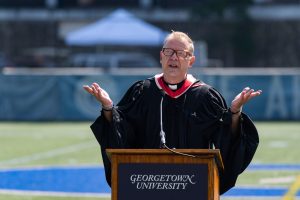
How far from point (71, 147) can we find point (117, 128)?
479 inches

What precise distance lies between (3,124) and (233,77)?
20.3 ft

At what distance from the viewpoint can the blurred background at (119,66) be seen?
18.3 metres

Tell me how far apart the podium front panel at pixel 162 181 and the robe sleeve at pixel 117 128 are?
73 cm

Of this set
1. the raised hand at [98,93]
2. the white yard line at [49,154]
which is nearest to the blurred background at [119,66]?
the white yard line at [49,154]

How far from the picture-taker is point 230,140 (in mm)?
7402

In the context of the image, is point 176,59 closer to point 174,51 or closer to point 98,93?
point 174,51

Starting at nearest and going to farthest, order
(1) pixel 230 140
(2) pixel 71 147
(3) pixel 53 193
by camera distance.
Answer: (1) pixel 230 140 → (3) pixel 53 193 → (2) pixel 71 147

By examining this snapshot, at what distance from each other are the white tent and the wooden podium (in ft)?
87.7

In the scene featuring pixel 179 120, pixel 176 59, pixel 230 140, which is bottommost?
pixel 230 140

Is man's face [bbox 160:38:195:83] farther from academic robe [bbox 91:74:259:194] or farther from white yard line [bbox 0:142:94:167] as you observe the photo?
white yard line [bbox 0:142:94:167]

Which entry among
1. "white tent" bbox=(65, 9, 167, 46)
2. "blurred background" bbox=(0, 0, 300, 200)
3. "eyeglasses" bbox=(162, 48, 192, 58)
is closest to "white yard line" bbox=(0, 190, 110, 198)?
"blurred background" bbox=(0, 0, 300, 200)

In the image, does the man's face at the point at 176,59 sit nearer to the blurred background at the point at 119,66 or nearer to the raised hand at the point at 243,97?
the raised hand at the point at 243,97

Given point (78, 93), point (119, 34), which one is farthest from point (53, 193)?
point (119, 34)

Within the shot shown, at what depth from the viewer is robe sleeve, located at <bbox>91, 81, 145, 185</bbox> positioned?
742 centimetres
